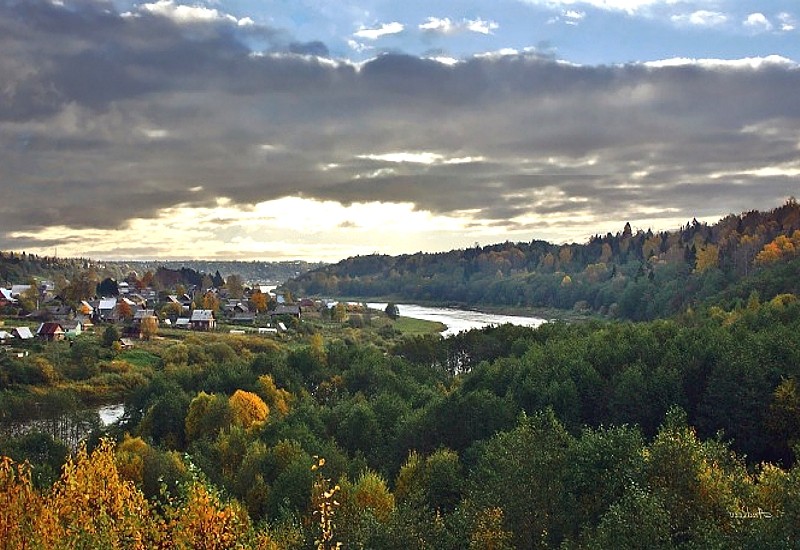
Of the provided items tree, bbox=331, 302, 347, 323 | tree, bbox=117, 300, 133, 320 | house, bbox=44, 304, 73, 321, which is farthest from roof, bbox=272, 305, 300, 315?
house, bbox=44, 304, 73, 321

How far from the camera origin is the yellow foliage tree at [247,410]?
6825 cm

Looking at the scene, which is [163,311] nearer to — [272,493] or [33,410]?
[33,410]

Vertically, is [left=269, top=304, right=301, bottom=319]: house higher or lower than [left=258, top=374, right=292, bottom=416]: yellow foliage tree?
higher

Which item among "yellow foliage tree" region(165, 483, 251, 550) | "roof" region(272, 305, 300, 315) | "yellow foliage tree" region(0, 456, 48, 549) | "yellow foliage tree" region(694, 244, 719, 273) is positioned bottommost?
"roof" region(272, 305, 300, 315)

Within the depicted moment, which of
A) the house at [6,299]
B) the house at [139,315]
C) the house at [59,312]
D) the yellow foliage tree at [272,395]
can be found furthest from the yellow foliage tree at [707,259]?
the house at [6,299]

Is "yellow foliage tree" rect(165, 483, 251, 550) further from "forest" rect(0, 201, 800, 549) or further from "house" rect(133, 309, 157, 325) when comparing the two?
"house" rect(133, 309, 157, 325)

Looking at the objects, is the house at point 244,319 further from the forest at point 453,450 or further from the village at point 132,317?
the forest at point 453,450

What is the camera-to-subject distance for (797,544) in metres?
20.1

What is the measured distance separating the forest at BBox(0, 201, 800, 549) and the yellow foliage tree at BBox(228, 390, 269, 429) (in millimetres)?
259

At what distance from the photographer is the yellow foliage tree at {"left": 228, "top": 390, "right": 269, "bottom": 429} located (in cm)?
6825

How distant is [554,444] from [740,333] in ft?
133

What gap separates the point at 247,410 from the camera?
7094 centimetres

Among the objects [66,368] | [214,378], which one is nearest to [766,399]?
[214,378]

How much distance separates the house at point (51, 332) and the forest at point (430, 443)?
402cm
